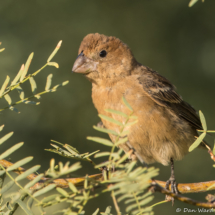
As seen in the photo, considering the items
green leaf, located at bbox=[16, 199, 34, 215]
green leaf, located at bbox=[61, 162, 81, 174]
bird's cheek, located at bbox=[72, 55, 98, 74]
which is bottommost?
green leaf, located at bbox=[16, 199, 34, 215]

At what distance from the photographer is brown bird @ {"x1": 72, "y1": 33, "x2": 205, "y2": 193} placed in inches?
122

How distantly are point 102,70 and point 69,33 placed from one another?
61.8 inches

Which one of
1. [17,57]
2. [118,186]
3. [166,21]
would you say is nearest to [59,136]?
[17,57]

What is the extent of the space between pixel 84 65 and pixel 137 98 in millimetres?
611

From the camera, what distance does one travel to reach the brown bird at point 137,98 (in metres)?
3.10

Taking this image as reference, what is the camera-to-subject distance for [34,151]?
431 centimetres

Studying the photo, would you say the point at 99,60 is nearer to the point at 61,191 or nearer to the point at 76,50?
the point at 76,50

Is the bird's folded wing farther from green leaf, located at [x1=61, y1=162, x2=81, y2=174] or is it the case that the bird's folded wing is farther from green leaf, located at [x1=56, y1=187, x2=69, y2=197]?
green leaf, located at [x1=61, y1=162, x2=81, y2=174]

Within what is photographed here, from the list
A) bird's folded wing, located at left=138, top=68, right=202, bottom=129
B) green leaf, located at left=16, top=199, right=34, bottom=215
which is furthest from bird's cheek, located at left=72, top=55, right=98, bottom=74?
green leaf, located at left=16, top=199, right=34, bottom=215

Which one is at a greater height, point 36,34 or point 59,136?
point 36,34

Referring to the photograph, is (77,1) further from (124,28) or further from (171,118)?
(171,118)

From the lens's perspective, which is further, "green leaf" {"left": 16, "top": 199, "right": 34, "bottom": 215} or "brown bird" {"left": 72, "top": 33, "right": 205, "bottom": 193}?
"brown bird" {"left": 72, "top": 33, "right": 205, "bottom": 193}

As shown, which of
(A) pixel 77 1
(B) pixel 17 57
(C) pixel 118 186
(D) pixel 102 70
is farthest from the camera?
(A) pixel 77 1

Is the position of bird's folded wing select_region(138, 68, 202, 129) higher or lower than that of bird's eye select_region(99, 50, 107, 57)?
lower
